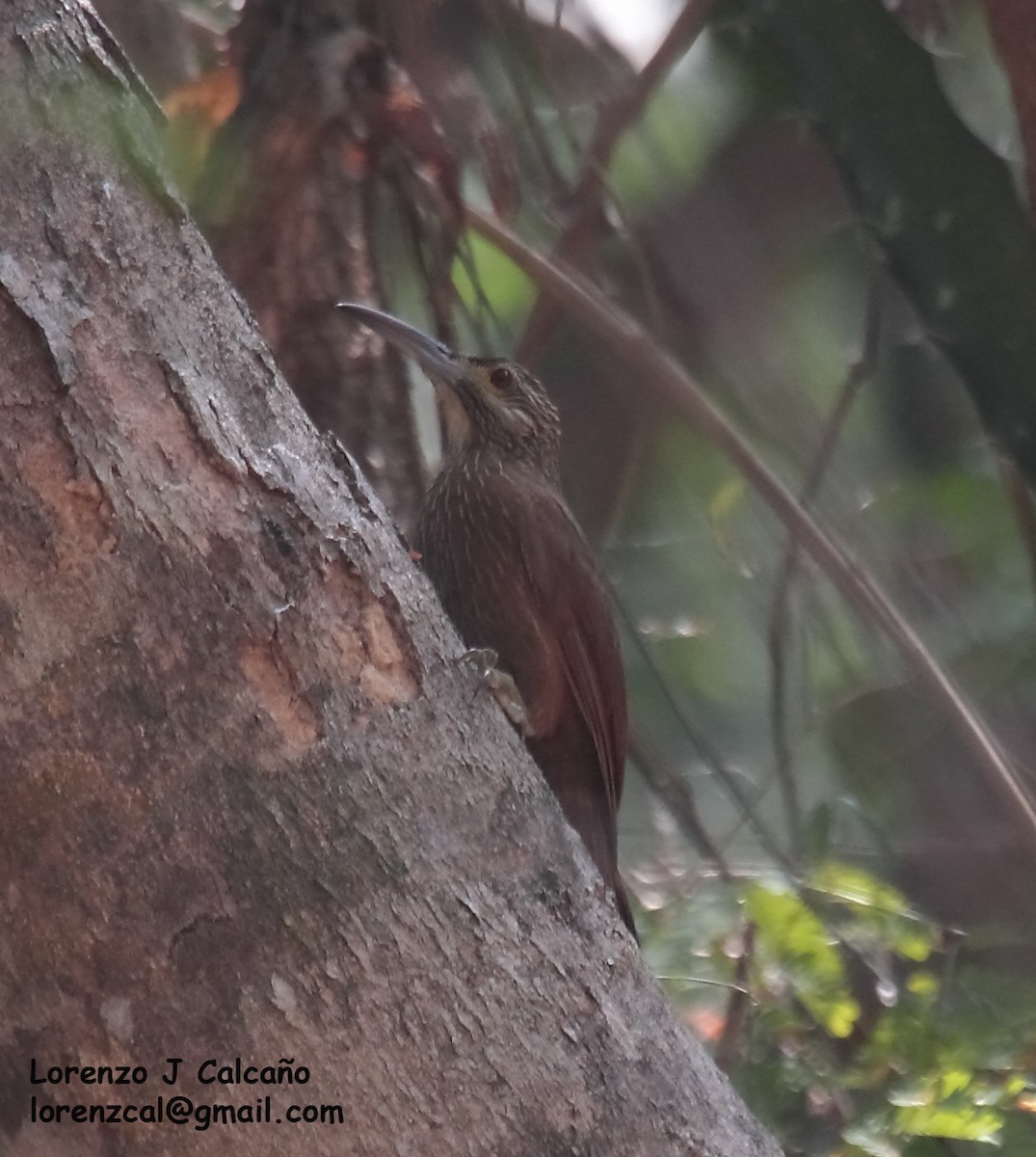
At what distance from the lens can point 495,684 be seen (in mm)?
1853

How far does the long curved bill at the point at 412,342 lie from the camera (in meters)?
2.79

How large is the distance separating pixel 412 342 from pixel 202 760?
1673 mm

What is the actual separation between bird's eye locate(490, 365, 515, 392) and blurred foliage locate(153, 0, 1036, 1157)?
0.96 ft

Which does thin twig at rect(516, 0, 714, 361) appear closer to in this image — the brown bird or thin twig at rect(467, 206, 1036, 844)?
thin twig at rect(467, 206, 1036, 844)

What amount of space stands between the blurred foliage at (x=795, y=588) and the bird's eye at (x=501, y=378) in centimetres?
29

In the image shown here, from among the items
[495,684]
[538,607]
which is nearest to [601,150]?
[538,607]

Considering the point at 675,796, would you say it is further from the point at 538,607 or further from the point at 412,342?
the point at 412,342

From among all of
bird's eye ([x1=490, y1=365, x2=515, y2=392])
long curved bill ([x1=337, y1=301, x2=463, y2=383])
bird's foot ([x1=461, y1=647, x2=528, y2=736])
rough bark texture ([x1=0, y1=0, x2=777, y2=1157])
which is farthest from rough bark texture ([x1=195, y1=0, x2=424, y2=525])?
rough bark texture ([x1=0, y1=0, x2=777, y2=1157])

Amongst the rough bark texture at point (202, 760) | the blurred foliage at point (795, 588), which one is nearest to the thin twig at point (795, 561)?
the blurred foliage at point (795, 588)

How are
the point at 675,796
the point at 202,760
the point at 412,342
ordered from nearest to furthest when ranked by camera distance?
1. the point at 202,760
2. the point at 412,342
3. the point at 675,796

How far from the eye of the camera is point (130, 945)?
1.41 m

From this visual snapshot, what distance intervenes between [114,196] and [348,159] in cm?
158

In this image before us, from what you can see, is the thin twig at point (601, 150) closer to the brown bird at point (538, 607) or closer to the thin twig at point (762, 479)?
the thin twig at point (762, 479)

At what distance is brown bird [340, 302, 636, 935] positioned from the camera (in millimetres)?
2613
